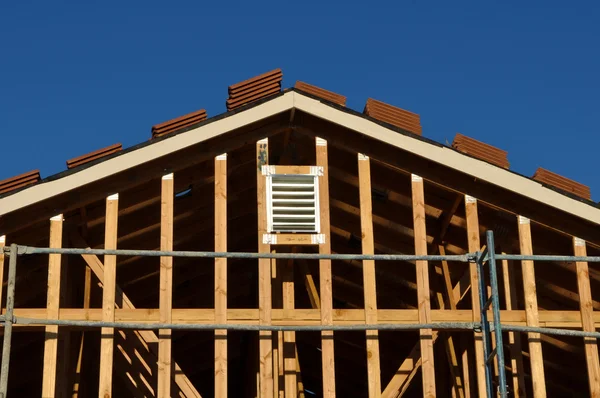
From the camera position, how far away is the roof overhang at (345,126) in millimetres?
15945

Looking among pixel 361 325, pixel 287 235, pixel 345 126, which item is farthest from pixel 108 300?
pixel 345 126

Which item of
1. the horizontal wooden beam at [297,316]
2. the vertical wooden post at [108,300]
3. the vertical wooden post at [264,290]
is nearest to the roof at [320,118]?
the vertical wooden post at [108,300]

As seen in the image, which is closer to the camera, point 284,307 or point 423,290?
point 423,290

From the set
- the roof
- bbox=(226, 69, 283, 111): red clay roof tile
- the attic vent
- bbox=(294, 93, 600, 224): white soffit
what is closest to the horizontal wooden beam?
the attic vent

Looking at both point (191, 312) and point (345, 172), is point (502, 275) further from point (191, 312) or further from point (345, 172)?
point (191, 312)

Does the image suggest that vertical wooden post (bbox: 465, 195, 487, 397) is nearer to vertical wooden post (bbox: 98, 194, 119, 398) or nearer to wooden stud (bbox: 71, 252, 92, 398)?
vertical wooden post (bbox: 98, 194, 119, 398)

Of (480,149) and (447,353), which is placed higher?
(480,149)

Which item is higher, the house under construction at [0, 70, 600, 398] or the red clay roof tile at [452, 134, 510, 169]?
the red clay roof tile at [452, 134, 510, 169]

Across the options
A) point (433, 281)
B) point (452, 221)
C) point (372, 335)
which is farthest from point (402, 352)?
point (372, 335)

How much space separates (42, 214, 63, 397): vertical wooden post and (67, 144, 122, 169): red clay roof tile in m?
0.77

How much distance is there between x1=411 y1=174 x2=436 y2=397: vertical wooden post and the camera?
51.6ft

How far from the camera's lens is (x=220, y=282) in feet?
52.0

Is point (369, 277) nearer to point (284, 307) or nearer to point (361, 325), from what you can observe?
point (361, 325)

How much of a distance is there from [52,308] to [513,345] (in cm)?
674
